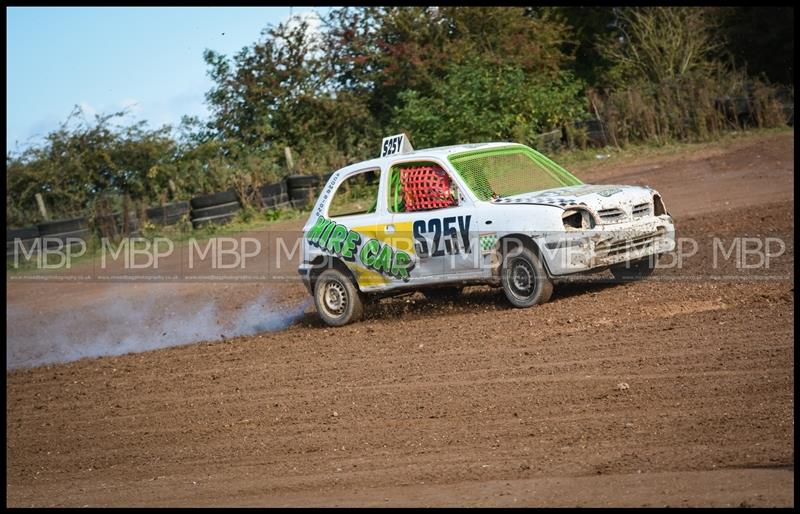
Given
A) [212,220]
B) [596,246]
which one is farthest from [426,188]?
[212,220]

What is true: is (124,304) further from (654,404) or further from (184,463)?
(654,404)

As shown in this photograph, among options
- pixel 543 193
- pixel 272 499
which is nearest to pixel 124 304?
pixel 543 193

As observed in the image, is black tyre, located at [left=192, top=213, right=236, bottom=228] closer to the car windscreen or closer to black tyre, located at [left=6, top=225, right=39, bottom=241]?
black tyre, located at [left=6, top=225, right=39, bottom=241]

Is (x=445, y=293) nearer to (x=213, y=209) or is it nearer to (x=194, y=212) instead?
(x=213, y=209)

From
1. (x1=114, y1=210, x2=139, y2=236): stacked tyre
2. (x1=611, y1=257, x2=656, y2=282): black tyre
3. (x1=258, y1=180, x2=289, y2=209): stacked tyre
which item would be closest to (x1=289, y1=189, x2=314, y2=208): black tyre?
(x1=258, y1=180, x2=289, y2=209): stacked tyre

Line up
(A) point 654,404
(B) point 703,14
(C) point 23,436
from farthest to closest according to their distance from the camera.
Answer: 1. (B) point 703,14
2. (C) point 23,436
3. (A) point 654,404

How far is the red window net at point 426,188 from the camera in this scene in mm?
11383

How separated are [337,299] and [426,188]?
1.86 m

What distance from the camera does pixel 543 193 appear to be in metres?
11.2

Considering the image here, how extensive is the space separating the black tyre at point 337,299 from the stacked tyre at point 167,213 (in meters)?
11.1

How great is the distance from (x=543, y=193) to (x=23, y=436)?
555cm

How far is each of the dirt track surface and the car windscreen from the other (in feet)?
4.03

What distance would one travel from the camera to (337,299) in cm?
1247

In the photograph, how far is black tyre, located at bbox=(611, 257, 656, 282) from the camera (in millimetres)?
11781
